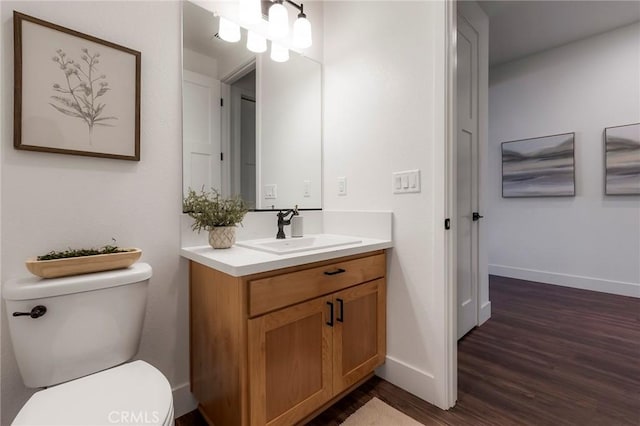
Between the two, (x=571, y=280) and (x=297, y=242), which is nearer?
(x=297, y=242)

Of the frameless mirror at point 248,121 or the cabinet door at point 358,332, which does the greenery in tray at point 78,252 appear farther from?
the cabinet door at point 358,332

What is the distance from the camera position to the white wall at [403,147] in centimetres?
148

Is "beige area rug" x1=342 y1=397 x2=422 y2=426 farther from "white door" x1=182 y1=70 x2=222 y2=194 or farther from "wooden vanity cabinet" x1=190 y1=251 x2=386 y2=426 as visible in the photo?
"white door" x1=182 y1=70 x2=222 y2=194

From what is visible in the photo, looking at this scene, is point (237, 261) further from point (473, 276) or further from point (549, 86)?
point (549, 86)

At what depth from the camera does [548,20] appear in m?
2.81

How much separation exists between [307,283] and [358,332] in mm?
464

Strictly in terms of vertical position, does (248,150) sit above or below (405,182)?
above

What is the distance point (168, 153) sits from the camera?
1396 millimetres

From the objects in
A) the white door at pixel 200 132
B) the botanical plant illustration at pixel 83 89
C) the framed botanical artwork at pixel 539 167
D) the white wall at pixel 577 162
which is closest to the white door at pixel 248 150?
the white door at pixel 200 132

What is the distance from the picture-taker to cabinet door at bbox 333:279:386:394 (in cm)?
140

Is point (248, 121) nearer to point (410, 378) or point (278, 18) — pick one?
point (278, 18)

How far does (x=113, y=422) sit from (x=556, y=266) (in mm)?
4214

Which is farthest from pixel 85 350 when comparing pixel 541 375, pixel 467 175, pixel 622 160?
pixel 622 160

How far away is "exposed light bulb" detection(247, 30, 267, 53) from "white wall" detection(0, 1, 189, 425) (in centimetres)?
40
